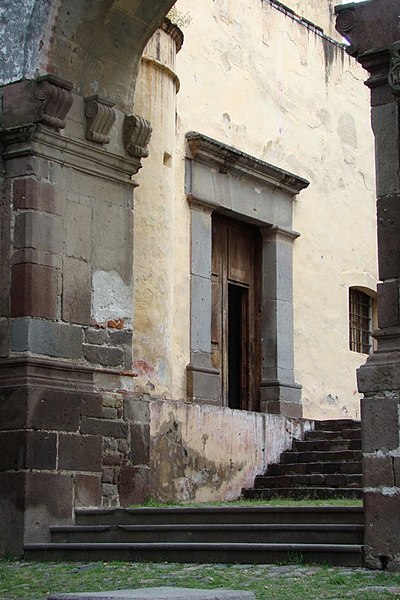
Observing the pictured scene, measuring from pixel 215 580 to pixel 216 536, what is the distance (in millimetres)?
1133

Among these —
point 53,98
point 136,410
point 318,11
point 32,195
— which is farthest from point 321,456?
point 318,11

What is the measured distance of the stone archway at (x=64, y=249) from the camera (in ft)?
28.3

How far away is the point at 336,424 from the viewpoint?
1309 cm

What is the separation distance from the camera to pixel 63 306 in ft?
29.5

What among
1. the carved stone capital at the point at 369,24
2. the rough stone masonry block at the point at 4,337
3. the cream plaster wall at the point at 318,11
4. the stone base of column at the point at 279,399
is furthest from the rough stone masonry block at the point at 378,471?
the cream plaster wall at the point at 318,11

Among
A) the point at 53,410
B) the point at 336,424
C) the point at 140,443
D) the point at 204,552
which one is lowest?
the point at 204,552

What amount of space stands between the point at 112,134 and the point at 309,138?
570 cm

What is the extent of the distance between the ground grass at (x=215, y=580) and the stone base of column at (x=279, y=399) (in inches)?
243

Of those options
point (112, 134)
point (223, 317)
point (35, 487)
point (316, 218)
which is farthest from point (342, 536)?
point (316, 218)

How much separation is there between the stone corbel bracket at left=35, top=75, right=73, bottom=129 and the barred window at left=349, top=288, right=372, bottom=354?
7365 millimetres

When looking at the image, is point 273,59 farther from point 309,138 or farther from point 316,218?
point 316,218

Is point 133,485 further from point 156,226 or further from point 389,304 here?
point 389,304

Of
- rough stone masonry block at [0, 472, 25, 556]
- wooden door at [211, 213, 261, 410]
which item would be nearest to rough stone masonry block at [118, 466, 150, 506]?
rough stone masonry block at [0, 472, 25, 556]

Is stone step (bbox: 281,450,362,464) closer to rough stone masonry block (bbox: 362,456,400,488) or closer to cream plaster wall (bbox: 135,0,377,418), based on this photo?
cream plaster wall (bbox: 135,0,377,418)
